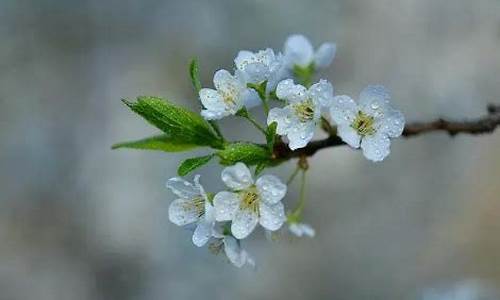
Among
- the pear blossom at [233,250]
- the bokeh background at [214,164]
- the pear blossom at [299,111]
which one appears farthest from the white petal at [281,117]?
the bokeh background at [214,164]

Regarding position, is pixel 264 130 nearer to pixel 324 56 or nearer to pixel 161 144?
pixel 161 144

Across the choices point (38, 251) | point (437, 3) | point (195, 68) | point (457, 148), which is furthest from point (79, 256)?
point (195, 68)

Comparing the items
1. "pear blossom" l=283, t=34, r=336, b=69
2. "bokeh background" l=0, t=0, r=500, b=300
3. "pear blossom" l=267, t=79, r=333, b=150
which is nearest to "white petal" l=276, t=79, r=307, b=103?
"pear blossom" l=267, t=79, r=333, b=150

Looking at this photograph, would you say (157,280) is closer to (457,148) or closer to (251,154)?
(457,148)

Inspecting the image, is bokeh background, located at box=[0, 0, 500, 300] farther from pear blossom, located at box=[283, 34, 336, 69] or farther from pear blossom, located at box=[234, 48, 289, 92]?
pear blossom, located at box=[234, 48, 289, 92]

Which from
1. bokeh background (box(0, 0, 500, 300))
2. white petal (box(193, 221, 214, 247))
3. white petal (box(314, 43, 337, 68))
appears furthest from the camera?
bokeh background (box(0, 0, 500, 300))

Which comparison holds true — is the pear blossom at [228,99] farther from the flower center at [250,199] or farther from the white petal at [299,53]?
the white petal at [299,53]
